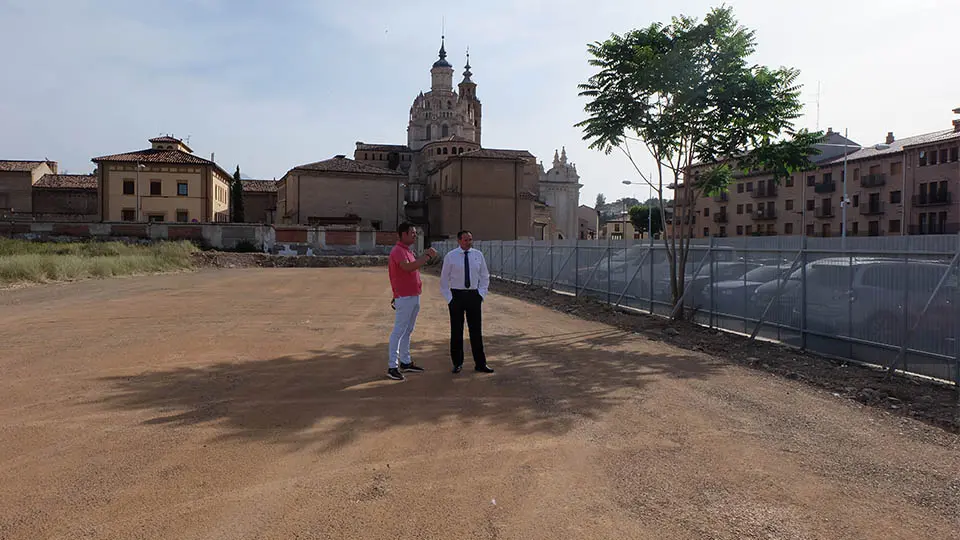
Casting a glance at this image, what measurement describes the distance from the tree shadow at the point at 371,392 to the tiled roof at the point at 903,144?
47928 millimetres

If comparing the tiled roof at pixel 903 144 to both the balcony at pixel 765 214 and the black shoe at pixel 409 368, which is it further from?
the black shoe at pixel 409 368

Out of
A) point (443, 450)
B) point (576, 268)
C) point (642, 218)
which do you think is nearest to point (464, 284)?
point (443, 450)

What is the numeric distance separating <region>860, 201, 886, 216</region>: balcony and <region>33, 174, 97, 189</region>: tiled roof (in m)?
71.1

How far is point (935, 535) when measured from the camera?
151 inches

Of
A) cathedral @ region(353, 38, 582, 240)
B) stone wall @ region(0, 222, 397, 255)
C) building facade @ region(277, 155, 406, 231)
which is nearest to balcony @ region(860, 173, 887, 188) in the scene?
cathedral @ region(353, 38, 582, 240)

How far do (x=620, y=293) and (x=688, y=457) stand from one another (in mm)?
12856

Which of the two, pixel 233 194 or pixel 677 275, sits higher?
pixel 233 194

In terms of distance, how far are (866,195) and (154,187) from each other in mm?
59845

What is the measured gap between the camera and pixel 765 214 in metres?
62.8

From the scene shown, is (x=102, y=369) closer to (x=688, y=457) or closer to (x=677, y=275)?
(x=688, y=457)

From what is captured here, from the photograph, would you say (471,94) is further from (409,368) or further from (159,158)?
(409,368)

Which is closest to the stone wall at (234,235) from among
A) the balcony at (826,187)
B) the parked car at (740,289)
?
the balcony at (826,187)

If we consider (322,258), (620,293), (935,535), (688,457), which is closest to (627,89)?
(620,293)

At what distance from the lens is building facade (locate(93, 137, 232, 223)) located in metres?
58.0
